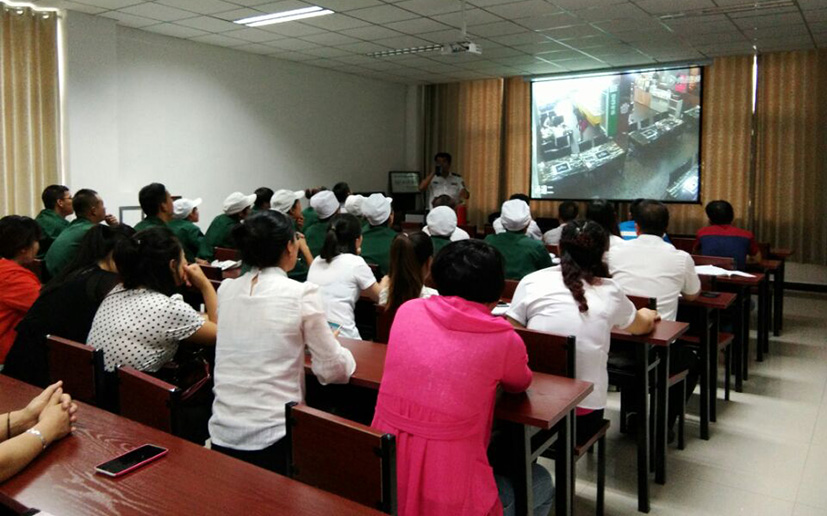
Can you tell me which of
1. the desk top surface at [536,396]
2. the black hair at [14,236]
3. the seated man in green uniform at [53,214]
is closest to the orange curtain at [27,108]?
the seated man in green uniform at [53,214]

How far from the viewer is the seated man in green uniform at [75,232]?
4152mm

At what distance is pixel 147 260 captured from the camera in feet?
7.88

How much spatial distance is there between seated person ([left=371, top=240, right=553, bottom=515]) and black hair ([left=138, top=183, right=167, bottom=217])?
3619 millimetres

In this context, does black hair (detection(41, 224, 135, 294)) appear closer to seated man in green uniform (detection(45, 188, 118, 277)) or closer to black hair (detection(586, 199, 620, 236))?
seated man in green uniform (detection(45, 188, 118, 277))

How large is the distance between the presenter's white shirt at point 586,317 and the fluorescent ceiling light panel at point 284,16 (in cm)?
451

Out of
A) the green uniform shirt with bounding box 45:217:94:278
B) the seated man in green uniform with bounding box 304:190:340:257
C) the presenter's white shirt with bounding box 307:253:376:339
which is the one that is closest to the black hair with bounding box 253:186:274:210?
the seated man in green uniform with bounding box 304:190:340:257

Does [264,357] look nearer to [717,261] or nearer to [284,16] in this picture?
[717,261]

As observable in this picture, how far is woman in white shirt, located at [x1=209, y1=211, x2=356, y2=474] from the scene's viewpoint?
204cm

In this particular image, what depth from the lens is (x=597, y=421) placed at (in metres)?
2.65

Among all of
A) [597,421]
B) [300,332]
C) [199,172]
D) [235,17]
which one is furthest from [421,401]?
[199,172]

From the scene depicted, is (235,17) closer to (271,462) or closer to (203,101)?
(203,101)

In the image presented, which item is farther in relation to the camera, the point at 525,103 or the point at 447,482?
the point at 525,103

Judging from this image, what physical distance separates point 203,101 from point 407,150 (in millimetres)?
4272

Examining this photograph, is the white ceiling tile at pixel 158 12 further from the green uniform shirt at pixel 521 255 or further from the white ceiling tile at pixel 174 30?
the green uniform shirt at pixel 521 255
